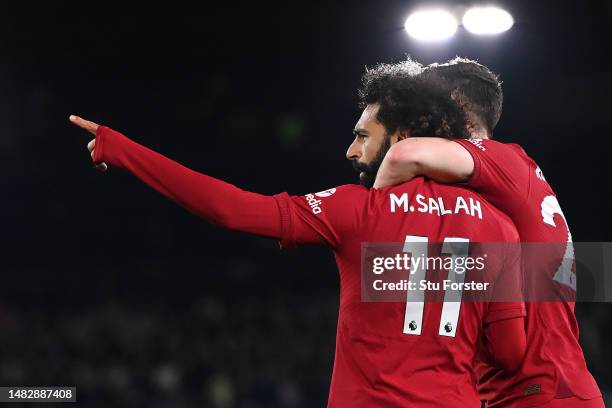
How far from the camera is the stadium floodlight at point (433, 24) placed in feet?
20.7

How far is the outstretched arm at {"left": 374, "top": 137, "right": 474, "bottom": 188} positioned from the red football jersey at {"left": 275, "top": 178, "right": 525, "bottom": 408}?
59 millimetres

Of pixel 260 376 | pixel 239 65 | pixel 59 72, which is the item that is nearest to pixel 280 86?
pixel 239 65

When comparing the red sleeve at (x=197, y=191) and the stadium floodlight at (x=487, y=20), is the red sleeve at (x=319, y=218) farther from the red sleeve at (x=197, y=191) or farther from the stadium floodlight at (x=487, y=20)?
the stadium floodlight at (x=487, y=20)

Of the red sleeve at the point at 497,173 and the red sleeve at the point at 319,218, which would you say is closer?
the red sleeve at the point at 319,218

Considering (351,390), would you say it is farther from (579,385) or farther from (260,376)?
(260,376)

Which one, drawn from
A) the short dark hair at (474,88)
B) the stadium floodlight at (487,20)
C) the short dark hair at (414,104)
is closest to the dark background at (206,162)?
the stadium floodlight at (487,20)

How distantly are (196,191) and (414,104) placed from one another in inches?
28.2

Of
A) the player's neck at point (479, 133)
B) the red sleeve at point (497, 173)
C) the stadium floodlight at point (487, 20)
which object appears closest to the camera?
the red sleeve at point (497, 173)

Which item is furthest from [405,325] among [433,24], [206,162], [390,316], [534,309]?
[206,162]

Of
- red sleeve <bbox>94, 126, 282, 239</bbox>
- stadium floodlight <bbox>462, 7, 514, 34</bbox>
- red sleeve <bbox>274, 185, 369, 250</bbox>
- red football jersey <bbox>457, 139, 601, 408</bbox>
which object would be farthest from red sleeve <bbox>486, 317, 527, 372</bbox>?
stadium floodlight <bbox>462, 7, 514, 34</bbox>

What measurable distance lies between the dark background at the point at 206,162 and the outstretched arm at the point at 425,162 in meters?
4.35

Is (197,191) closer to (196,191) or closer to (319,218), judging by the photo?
(196,191)

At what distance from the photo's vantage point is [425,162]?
7.02ft

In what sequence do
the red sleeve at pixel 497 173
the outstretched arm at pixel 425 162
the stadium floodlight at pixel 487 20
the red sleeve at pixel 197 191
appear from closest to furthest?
the red sleeve at pixel 197 191, the outstretched arm at pixel 425 162, the red sleeve at pixel 497 173, the stadium floodlight at pixel 487 20
